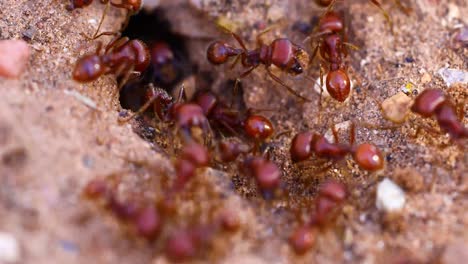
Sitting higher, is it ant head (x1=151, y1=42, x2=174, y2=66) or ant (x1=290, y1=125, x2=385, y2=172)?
ant (x1=290, y1=125, x2=385, y2=172)

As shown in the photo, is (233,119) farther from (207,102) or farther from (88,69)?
(88,69)

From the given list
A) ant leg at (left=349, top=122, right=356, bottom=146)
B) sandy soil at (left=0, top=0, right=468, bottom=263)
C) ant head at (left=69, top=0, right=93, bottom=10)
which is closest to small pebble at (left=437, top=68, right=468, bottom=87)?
sandy soil at (left=0, top=0, right=468, bottom=263)

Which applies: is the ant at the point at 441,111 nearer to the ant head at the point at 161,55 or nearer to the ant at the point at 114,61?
the ant at the point at 114,61

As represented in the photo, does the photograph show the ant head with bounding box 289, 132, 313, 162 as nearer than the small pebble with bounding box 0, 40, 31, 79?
No

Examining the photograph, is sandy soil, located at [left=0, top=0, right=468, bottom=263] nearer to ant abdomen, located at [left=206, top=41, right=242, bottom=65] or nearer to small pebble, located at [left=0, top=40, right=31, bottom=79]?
small pebble, located at [left=0, top=40, right=31, bottom=79]

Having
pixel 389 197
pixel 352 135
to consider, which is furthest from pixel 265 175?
pixel 352 135

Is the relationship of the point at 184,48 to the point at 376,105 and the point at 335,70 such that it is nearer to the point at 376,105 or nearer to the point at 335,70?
the point at 335,70
